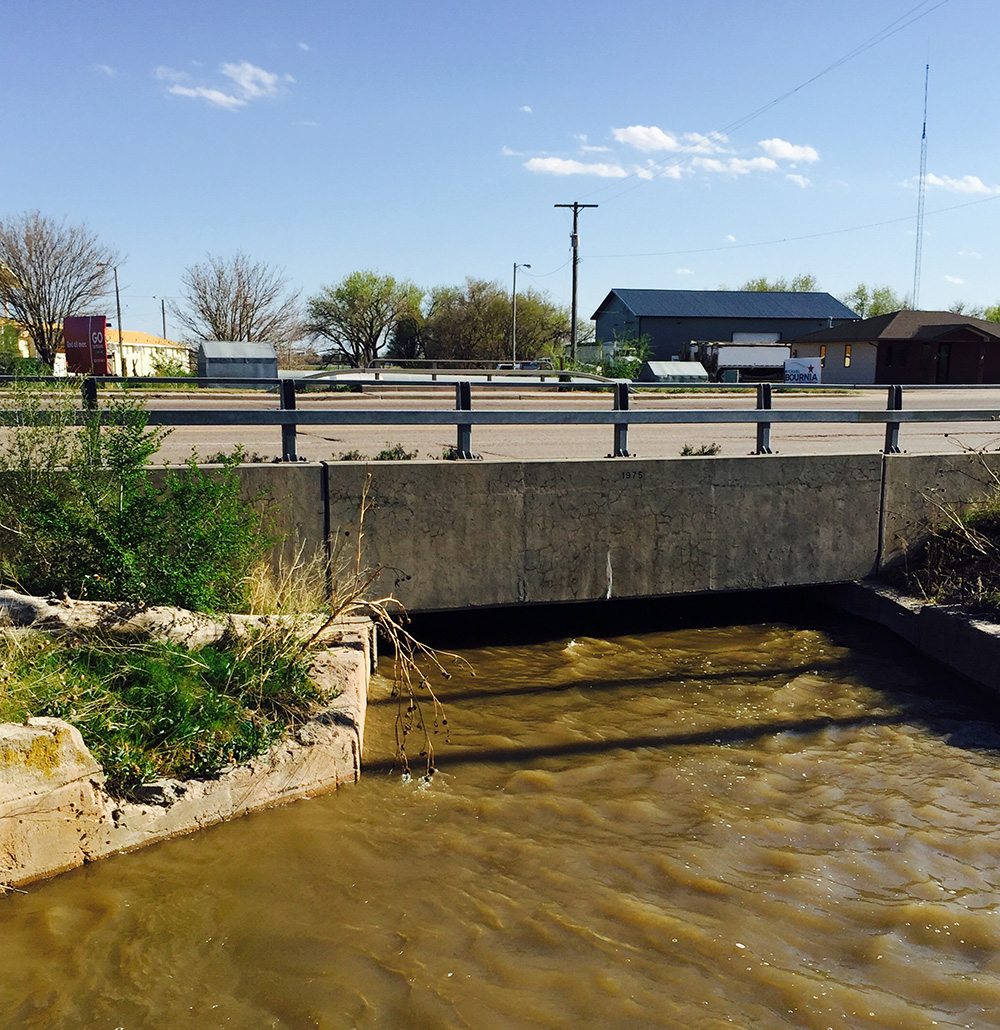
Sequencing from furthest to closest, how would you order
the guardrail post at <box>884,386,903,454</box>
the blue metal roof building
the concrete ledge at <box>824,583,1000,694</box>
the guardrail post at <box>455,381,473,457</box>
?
the blue metal roof building
the guardrail post at <box>884,386,903,454</box>
the guardrail post at <box>455,381,473,457</box>
the concrete ledge at <box>824,583,1000,694</box>

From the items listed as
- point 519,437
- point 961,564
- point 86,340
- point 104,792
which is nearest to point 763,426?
point 961,564

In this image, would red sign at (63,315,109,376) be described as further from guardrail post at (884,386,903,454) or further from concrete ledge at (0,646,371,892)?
concrete ledge at (0,646,371,892)

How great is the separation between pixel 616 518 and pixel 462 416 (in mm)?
1762

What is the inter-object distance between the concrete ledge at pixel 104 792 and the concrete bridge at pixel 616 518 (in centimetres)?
242

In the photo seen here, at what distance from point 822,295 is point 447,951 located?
66.3 m

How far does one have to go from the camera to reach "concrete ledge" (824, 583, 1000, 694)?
25.7 feet

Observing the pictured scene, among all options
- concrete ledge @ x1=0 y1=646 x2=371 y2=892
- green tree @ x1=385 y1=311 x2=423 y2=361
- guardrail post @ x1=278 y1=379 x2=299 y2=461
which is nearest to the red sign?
guardrail post @ x1=278 y1=379 x2=299 y2=461

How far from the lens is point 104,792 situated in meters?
4.97

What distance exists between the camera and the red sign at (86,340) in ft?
114

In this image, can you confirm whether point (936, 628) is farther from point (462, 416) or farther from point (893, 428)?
point (462, 416)

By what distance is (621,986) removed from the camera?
4074 millimetres

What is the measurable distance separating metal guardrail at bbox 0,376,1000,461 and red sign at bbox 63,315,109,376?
1141 inches

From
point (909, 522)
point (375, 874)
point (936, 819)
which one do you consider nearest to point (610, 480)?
point (909, 522)

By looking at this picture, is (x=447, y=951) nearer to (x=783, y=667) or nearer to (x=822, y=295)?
(x=783, y=667)
